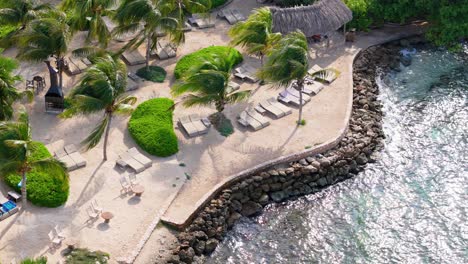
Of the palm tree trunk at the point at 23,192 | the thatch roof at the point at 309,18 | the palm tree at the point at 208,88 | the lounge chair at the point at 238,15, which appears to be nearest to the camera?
the palm tree trunk at the point at 23,192

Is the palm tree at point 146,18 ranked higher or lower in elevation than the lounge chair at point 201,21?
higher

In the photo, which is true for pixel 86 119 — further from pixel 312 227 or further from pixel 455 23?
pixel 455 23

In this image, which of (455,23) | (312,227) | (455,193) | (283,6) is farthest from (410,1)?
(312,227)

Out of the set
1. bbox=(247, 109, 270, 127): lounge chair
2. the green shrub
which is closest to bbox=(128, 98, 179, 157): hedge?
the green shrub

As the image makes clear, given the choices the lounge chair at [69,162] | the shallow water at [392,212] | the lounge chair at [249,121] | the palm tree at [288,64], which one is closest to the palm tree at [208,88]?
the lounge chair at [249,121]

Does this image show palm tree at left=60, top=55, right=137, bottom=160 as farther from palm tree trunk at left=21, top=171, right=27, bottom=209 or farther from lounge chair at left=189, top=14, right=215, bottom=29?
lounge chair at left=189, top=14, right=215, bottom=29

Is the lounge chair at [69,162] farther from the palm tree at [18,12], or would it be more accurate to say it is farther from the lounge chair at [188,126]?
the palm tree at [18,12]

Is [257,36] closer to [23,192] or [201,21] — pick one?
[201,21]
